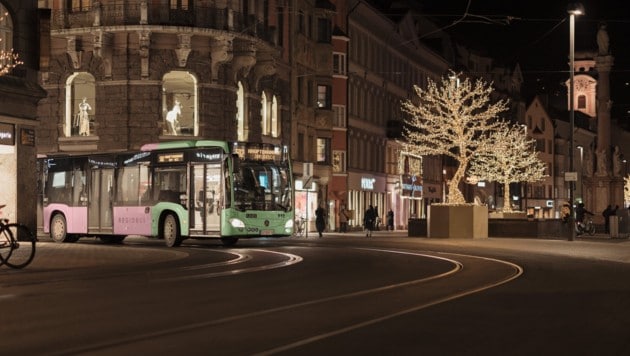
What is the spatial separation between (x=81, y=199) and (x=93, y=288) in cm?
2115

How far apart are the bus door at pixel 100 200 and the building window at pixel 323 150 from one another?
30.3 meters

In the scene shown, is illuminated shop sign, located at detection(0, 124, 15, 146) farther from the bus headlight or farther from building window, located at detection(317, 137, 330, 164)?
building window, located at detection(317, 137, 330, 164)

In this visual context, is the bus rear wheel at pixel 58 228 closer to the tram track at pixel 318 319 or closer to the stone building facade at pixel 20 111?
the stone building facade at pixel 20 111

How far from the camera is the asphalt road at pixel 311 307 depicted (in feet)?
38.3

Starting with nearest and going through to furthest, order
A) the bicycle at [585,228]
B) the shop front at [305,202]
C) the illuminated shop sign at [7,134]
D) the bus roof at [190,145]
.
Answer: the bus roof at [190,145] → the illuminated shop sign at [7,134] → the bicycle at [585,228] → the shop front at [305,202]

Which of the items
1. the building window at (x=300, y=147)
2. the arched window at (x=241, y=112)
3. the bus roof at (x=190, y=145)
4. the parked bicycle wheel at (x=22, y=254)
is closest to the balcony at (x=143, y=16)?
the arched window at (x=241, y=112)

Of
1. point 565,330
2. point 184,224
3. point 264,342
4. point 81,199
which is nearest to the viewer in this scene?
point 264,342

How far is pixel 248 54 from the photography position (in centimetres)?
5394

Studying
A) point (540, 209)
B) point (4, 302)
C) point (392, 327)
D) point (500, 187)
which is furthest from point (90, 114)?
point (540, 209)

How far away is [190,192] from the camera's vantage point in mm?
35812

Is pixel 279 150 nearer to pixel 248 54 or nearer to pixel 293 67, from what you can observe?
pixel 248 54

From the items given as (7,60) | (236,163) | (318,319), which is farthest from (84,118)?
(318,319)

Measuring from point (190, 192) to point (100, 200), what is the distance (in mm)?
4634

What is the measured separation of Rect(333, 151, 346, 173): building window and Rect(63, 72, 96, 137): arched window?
2211 cm
